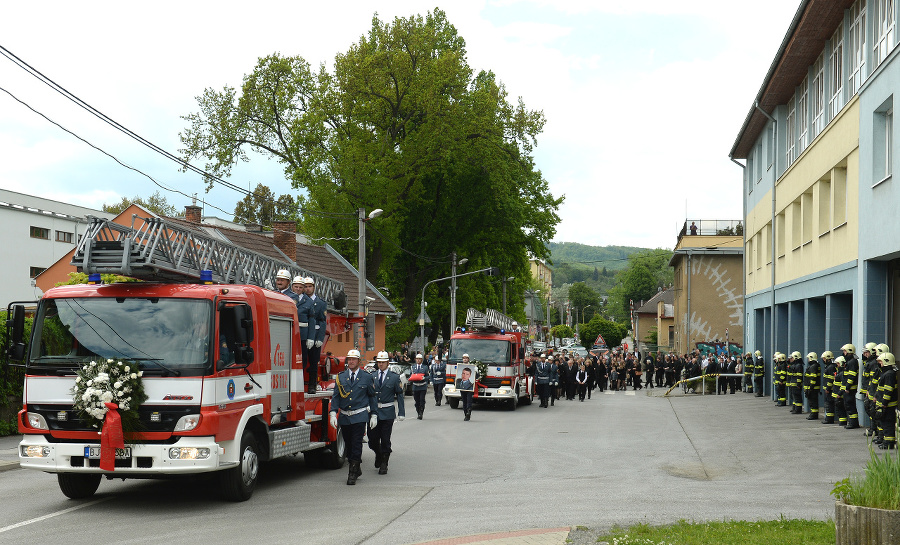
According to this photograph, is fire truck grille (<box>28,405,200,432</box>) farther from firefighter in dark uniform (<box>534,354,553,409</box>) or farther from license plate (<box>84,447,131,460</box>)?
firefighter in dark uniform (<box>534,354,553,409</box>)

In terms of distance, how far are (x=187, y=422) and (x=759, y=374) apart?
2828 centimetres

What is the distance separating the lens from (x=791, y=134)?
99.5 feet

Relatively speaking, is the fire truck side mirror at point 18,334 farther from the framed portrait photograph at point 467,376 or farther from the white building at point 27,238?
the white building at point 27,238

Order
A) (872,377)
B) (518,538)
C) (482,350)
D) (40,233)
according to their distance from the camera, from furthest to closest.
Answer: (40,233)
(482,350)
(872,377)
(518,538)

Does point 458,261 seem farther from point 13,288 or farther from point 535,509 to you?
point 535,509

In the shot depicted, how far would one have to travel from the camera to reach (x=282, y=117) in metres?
42.3

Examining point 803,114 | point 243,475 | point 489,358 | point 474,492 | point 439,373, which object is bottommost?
point 474,492

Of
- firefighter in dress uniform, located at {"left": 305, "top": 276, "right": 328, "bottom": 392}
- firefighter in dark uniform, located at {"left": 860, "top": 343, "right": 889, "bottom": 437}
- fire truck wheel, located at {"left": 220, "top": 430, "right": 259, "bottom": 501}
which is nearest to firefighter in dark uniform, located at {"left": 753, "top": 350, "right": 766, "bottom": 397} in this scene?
firefighter in dark uniform, located at {"left": 860, "top": 343, "right": 889, "bottom": 437}

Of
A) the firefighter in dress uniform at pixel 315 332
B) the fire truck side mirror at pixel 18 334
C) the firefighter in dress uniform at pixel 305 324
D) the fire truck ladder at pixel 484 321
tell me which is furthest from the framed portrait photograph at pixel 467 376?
the fire truck side mirror at pixel 18 334

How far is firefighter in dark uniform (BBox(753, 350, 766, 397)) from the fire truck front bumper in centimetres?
2785

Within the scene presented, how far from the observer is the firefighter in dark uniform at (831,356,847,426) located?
1983cm

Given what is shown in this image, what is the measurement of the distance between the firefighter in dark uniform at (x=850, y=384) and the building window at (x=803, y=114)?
994cm

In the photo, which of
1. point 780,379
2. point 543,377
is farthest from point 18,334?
point 780,379

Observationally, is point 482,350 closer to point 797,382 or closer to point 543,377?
Answer: point 543,377
